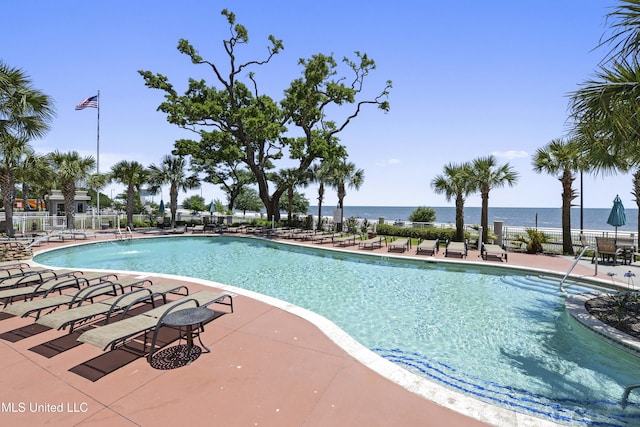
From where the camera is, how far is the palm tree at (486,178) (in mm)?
16719

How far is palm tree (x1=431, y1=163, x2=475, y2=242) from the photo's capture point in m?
17.8

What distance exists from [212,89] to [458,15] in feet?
74.8

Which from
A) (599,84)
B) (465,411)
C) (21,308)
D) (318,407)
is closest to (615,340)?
(465,411)

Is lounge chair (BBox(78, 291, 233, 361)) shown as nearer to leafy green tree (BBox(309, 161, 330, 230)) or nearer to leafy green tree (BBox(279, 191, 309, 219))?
leafy green tree (BBox(309, 161, 330, 230))

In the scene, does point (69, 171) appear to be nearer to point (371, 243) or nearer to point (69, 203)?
point (69, 203)

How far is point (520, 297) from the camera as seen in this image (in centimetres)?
857

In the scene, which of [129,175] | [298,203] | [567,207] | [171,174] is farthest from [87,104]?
[298,203]

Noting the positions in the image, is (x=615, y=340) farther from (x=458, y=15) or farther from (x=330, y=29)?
(x=330, y=29)

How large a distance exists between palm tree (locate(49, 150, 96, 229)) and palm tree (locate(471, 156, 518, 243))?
1091 inches

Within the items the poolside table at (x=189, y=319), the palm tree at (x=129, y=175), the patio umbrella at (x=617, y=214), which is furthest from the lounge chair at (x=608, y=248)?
the palm tree at (x=129, y=175)

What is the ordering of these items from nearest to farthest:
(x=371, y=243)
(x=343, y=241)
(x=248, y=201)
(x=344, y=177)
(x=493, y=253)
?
1. (x=493, y=253)
2. (x=371, y=243)
3. (x=343, y=241)
4. (x=344, y=177)
5. (x=248, y=201)

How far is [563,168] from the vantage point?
48.3 feet

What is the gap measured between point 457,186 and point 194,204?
190 ft

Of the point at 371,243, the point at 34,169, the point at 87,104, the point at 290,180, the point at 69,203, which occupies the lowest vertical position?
the point at 371,243
